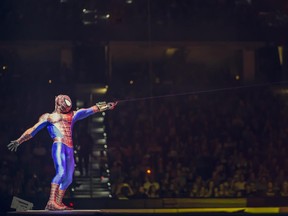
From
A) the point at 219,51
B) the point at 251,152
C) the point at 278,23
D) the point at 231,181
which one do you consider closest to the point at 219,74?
the point at 219,51

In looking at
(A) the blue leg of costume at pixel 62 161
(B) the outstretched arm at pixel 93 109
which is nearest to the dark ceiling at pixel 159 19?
(B) the outstretched arm at pixel 93 109

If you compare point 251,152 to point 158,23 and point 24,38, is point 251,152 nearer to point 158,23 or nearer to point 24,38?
point 158,23

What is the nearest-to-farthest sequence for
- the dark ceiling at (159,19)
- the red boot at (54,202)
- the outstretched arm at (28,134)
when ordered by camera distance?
the outstretched arm at (28,134) → the red boot at (54,202) → the dark ceiling at (159,19)

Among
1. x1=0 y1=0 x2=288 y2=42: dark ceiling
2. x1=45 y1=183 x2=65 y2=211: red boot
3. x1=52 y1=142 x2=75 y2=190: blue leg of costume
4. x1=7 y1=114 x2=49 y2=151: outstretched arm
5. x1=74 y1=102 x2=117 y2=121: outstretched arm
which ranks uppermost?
x1=0 y1=0 x2=288 y2=42: dark ceiling

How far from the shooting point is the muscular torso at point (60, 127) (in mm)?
9836

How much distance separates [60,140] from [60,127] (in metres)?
0.18

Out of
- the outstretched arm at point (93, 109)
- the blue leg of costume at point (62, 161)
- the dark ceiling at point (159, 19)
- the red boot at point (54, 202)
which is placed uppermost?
the dark ceiling at point (159, 19)

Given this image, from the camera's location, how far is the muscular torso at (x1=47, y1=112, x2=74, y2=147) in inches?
387

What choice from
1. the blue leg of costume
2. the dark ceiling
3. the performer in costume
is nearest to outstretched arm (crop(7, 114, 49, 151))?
the performer in costume

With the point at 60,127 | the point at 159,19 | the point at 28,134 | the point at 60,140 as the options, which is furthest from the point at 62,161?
the point at 159,19

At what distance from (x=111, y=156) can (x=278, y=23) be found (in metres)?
7.06

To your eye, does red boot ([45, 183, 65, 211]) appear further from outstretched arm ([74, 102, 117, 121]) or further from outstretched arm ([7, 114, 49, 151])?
outstretched arm ([74, 102, 117, 121])

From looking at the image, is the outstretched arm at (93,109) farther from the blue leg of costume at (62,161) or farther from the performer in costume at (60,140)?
the blue leg of costume at (62,161)

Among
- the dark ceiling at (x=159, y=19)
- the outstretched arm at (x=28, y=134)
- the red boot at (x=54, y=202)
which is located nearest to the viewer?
the outstretched arm at (x=28, y=134)
